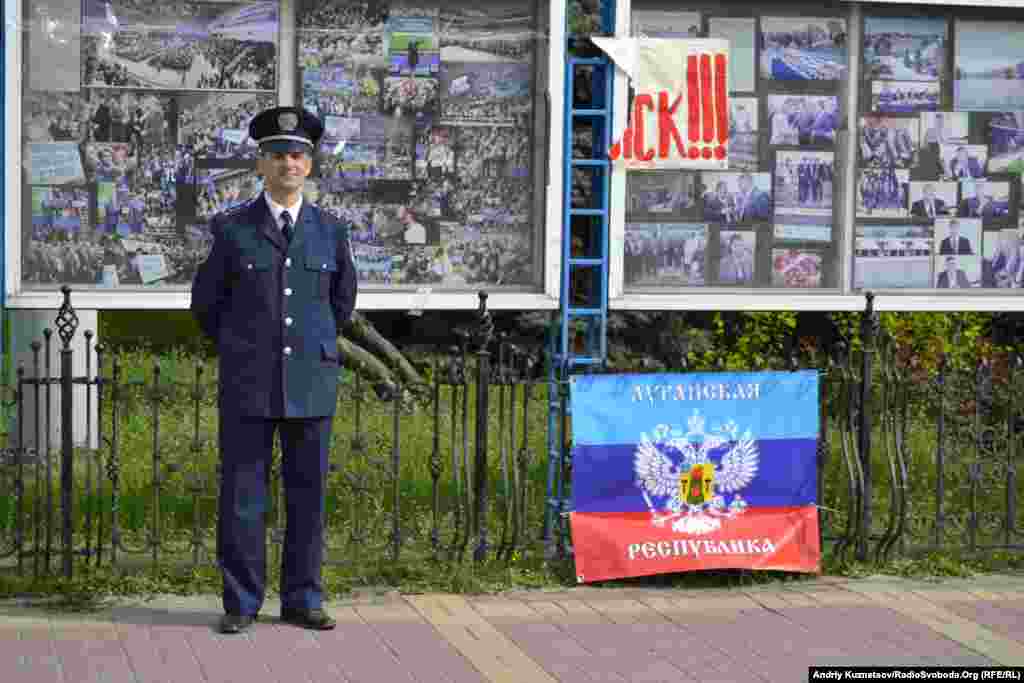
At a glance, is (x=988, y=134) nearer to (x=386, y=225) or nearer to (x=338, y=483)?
(x=386, y=225)

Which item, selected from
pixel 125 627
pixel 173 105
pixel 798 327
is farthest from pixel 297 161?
pixel 798 327

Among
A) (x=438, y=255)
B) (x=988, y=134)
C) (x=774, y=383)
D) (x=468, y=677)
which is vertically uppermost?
(x=988, y=134)

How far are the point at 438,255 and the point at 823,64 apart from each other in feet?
7.17

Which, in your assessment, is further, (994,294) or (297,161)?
(994,294)

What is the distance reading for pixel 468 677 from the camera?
647 cm

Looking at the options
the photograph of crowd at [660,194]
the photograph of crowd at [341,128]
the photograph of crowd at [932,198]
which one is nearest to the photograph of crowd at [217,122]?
Answer: the photograph of crowd at [341,128]

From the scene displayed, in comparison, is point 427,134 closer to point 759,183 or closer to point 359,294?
point 359,294

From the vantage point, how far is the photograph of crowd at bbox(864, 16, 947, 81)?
8.91m

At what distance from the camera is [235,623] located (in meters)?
6.96

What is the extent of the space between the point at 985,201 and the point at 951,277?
0.44 meters

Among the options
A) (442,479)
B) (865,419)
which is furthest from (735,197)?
(442,479)

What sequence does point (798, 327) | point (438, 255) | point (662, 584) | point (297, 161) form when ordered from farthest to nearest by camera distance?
point (798, 327), point (438, 255), point (662, 584), point (297, 161)

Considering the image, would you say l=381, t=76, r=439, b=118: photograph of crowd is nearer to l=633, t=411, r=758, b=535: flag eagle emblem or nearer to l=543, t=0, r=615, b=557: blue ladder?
l=543, t=0, r=615, b=557: blue ladder

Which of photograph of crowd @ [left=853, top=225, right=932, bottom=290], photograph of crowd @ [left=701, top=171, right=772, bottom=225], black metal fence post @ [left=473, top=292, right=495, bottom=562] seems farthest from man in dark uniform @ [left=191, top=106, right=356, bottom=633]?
photograph of crowd @ [left=853, top=225, right=932, bottom=290]
